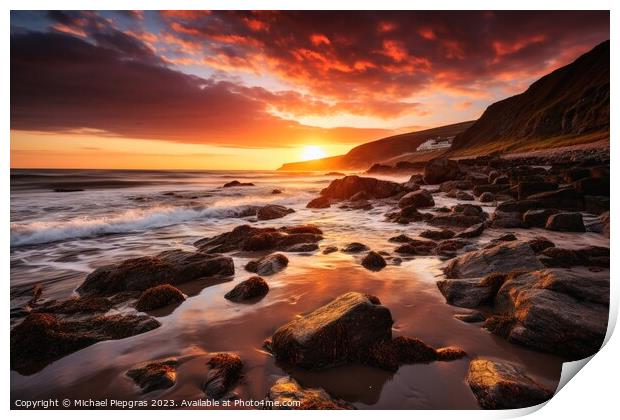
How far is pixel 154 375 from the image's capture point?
3682mm

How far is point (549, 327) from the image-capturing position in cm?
410

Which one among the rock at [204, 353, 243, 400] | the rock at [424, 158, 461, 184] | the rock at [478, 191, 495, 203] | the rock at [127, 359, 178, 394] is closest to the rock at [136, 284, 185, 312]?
the rock at [127, 359, 178, 394]

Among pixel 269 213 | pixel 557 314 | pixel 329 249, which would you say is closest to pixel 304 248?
pixel 329 249

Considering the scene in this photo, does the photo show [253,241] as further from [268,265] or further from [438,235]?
[438,235]

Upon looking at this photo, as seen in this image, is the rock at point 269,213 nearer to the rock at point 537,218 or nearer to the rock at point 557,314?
the rock at point 537,218

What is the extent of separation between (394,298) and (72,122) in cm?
761

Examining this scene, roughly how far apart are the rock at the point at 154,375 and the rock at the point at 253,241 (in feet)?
19.2

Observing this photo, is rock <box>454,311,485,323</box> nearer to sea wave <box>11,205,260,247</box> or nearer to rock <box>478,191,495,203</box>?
sea wave <box>11,205,260,247</box>

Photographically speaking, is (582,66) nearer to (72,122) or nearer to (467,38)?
(467,38)

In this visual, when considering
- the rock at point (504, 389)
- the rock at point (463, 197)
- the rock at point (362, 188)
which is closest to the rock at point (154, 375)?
the rock at point (504, 389)

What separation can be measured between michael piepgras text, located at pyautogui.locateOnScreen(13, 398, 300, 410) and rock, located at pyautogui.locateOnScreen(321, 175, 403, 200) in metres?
20.1

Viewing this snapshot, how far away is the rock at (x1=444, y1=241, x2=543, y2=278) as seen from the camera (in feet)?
20.0

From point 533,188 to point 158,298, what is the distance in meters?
15.8

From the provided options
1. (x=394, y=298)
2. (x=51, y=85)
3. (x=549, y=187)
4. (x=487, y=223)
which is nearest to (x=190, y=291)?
(x=394, y=298)
